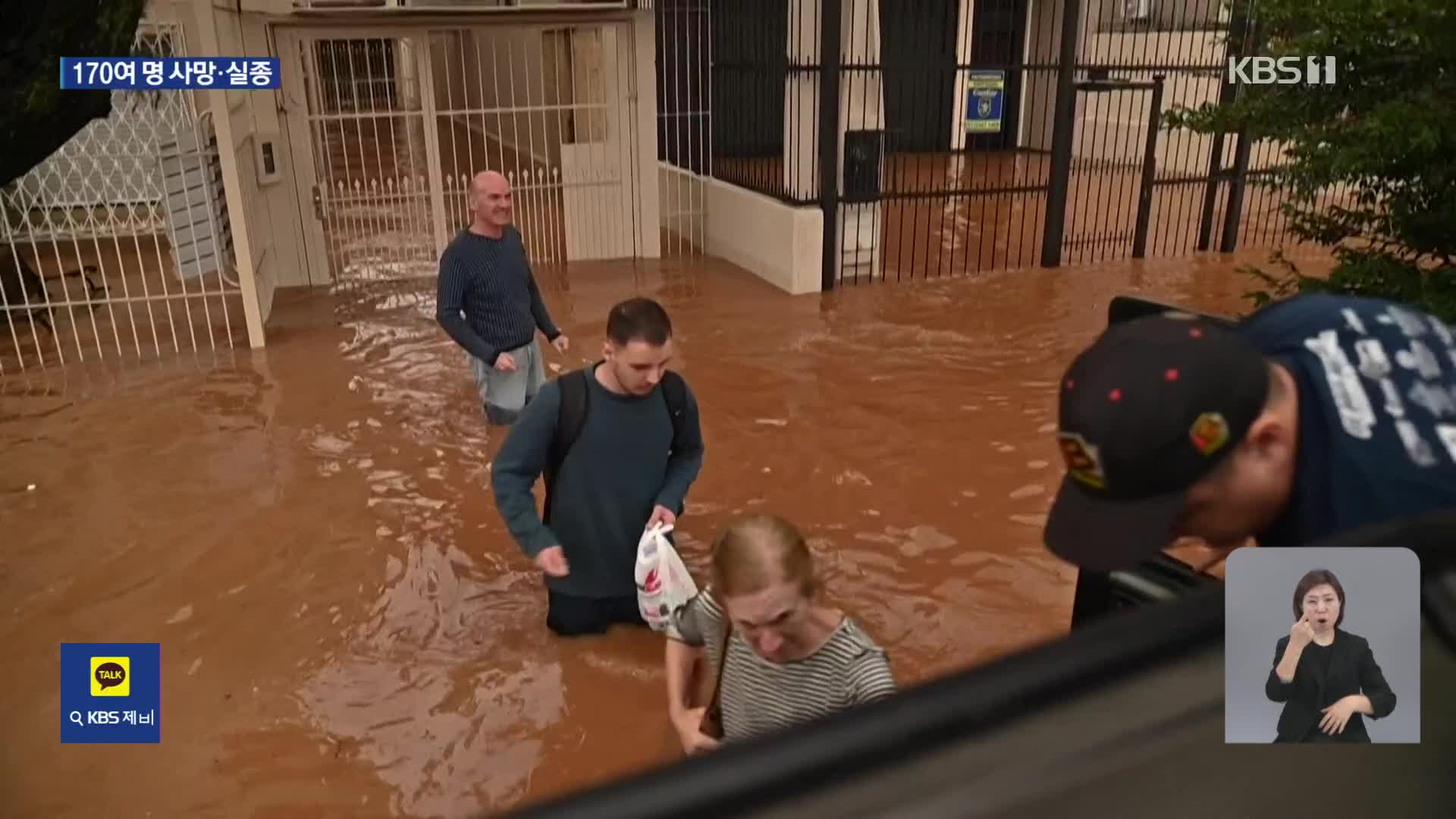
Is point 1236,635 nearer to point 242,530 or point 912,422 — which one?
point 242,530

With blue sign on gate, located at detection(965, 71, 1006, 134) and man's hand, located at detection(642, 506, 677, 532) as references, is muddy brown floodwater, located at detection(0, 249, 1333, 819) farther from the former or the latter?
blue sign on gate, located at detection(965, 71, 1006, 134)

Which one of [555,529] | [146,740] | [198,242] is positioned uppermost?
[198,242]

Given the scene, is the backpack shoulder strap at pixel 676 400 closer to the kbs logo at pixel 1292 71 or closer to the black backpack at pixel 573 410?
the black backpack at pixel 573 410

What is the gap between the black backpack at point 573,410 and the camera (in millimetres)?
3340

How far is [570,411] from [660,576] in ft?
1.97

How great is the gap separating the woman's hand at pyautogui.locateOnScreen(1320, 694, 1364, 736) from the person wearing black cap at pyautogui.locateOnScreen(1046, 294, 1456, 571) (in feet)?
1.54

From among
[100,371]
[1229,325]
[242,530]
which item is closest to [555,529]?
[242,530]

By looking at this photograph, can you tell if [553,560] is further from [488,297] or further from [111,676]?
[488,297]

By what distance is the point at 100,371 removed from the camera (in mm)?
6605

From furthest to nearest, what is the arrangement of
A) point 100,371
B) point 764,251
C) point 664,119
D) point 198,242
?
point 664,119, point 764,251, point 198,242, point 100,371

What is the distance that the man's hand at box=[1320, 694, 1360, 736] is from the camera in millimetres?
766

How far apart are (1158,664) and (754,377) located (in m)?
5.59

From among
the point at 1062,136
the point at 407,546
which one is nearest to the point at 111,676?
the point at 407,546

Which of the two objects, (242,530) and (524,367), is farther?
(524,367)
